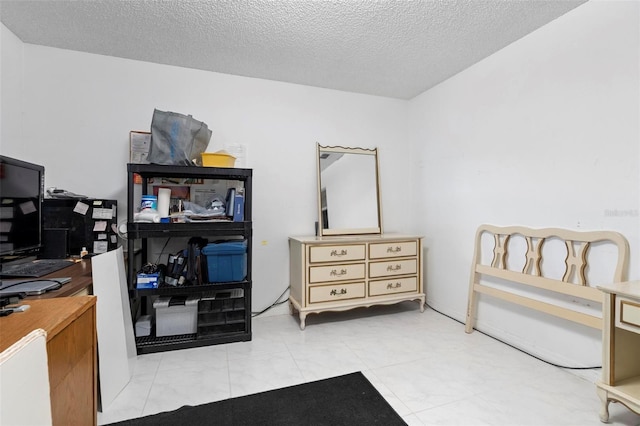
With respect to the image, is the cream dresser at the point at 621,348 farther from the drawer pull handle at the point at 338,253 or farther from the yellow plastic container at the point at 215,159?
the yellow plastic container at the point at 215,159

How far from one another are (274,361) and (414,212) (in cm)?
231

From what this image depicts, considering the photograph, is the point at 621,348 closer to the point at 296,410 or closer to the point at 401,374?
the point at 401,374

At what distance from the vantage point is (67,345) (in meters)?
1.08

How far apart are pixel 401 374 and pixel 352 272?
103cm

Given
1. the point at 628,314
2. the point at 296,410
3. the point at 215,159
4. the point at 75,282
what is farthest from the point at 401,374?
the point at 215,159

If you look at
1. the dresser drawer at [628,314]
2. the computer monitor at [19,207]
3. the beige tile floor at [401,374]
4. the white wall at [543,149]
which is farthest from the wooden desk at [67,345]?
the white wall at [543,149]

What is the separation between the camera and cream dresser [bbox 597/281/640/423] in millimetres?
1418

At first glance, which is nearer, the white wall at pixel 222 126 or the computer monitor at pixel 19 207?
the computer monitor at pixel 19 207

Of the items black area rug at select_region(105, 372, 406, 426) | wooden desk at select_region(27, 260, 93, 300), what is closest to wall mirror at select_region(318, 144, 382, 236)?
black area rug at select_region(105, 372, 406, 426)

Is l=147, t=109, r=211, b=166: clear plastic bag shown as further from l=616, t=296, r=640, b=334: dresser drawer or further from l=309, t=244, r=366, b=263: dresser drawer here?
l=616, t=296, r=640, b=334: dresser drawer

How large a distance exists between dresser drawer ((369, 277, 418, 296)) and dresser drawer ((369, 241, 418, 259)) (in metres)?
0.26

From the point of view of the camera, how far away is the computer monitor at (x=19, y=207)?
129cm

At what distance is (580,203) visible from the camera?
1977 mm

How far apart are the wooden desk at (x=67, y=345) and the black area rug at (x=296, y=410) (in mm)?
446
